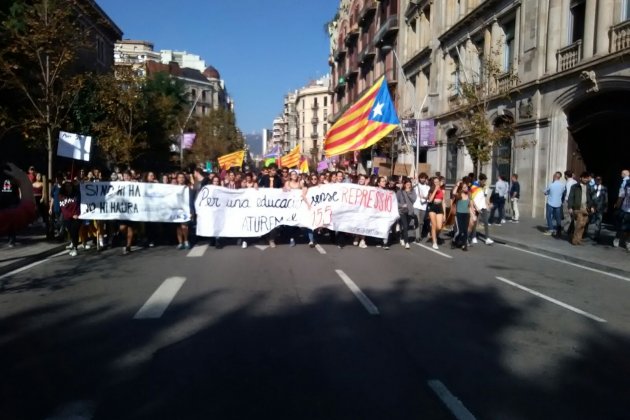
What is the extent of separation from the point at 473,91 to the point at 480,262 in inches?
369

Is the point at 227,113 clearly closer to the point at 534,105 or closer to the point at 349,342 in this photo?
the point at 534,105

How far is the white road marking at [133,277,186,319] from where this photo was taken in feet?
23.2

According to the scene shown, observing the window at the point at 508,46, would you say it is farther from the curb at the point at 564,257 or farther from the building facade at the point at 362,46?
the curb at the point at 564,257

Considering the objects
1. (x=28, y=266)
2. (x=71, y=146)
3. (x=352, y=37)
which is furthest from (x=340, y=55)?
(x=28, y=266)

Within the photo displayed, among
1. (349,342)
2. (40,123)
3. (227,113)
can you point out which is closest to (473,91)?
(40,123)

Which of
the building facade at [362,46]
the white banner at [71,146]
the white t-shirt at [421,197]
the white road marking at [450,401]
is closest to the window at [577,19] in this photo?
the white t-shirt at [421,197]

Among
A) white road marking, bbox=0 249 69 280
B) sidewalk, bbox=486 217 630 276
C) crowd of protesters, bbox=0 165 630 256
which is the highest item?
crowd of protesters, bbox=0 165 630 256

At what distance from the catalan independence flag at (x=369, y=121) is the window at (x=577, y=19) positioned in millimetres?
7914

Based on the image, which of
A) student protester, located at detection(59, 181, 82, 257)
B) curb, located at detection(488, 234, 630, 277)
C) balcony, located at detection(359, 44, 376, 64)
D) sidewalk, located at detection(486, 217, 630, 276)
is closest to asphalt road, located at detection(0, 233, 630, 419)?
curb, located at detection(488, 234, 630, 277)

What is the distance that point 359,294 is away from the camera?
839 centimetres

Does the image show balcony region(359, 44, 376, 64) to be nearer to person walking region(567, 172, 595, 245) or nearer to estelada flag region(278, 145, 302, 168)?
estelada flag region(278, 145, 302, 168)

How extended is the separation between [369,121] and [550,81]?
8227 mm

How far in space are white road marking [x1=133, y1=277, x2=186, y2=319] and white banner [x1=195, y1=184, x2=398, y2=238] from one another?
15.2ft

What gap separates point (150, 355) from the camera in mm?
5469
